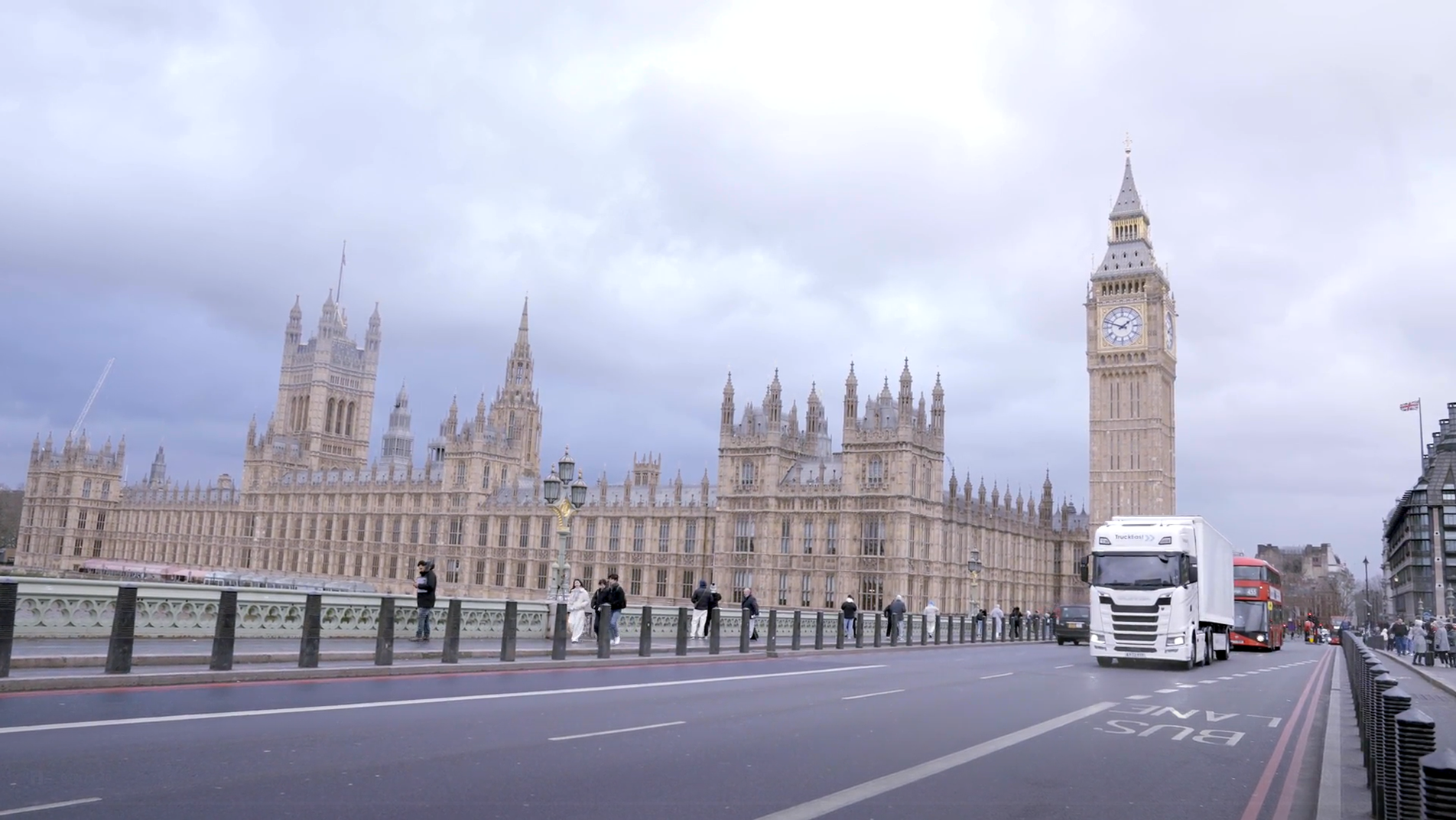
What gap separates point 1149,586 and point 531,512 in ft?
201

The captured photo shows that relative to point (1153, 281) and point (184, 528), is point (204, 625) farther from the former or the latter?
point (184, 528)

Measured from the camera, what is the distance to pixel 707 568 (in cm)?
7150

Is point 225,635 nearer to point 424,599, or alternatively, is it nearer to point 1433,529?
point 424,599

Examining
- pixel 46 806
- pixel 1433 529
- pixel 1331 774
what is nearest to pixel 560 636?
pixel 1331 774

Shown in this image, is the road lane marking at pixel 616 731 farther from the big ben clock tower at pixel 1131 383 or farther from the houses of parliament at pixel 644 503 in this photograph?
the big ben clock tower at pixel 1131 383

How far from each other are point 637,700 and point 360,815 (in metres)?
8.28

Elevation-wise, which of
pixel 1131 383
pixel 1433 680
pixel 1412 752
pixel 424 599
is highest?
pixel 1131 383

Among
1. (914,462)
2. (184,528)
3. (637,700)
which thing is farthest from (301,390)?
(637,700)

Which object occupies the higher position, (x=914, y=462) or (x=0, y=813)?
(x=914, y=462)

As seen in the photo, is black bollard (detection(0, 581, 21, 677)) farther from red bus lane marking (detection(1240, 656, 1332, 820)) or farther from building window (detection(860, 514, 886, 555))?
building window (detection(860, 514, 886, 555))

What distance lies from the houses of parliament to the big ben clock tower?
0.62 feet

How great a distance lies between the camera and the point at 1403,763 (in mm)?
7070

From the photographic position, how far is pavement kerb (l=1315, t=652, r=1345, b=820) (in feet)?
29.9

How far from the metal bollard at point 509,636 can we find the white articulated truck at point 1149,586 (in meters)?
14.8
